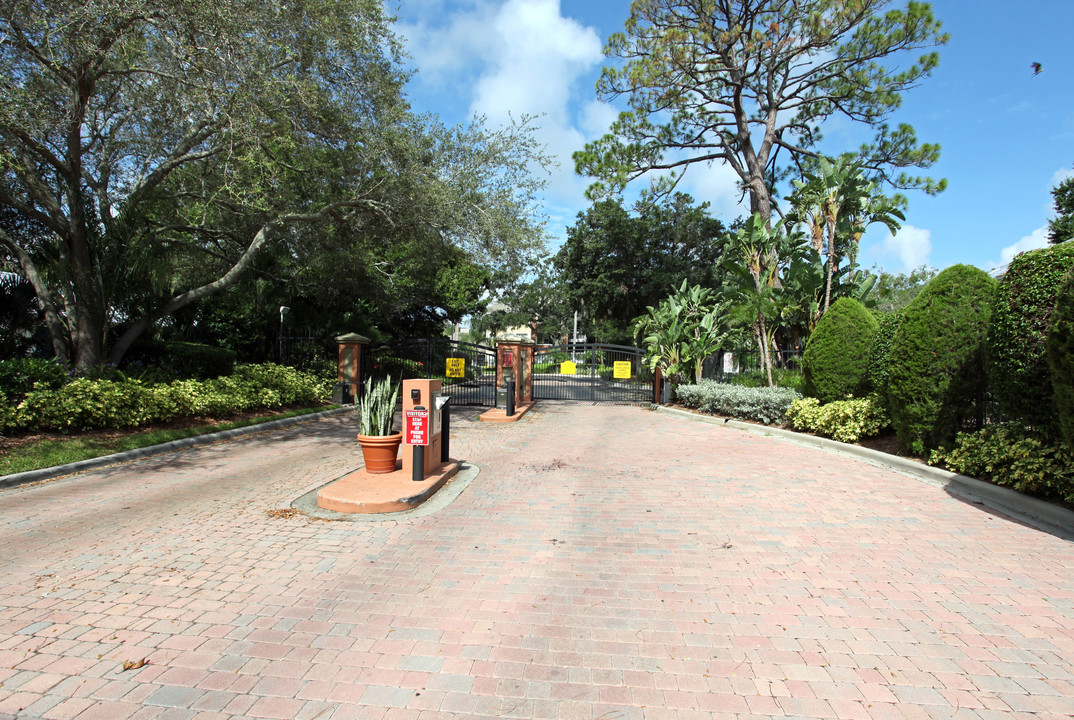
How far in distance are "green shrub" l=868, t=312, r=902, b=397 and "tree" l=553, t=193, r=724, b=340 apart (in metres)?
17.8

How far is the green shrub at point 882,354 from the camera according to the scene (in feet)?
29.3

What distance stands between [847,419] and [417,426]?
771cm

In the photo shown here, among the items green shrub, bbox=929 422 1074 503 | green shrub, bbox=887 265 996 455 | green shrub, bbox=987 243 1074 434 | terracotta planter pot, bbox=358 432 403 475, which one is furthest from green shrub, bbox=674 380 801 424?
terracotta planter pot, bbox=358 432 403 475

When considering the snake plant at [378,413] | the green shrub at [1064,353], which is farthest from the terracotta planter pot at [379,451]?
the green shrub at [1064,353]

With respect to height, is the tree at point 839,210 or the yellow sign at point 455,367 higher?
the tree at point 839,210

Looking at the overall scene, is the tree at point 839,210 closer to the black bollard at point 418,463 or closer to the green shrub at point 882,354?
the green shrub at point 882,354

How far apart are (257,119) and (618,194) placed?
14.9 m

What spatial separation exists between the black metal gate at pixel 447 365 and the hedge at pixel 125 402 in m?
3.55

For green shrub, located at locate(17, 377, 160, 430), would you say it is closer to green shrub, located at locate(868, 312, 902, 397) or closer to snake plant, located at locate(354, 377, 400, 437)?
snake plant, located at locate(354, 377, 400, 437)

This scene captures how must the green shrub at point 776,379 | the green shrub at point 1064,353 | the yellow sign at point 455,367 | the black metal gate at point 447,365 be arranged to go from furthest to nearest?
1. the black metal gate at point 447,365
2. the yellow sign at point 455,367
3. the green shrub at point 776,379
4. the green shrub at point 1064,353

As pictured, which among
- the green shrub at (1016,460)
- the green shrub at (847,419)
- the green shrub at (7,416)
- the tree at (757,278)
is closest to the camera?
the green shrub at (1016,460)

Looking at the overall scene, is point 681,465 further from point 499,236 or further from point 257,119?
point 257,119

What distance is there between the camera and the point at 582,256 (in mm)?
29078

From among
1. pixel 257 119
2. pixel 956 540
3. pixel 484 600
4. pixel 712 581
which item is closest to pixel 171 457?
pixel 257 119
